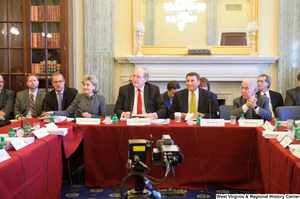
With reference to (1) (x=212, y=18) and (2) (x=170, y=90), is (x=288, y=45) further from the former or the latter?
(2) (x=170, y=90)

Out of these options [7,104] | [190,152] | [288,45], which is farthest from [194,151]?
[288,45]

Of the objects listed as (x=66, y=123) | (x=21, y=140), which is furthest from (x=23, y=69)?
(x=21, y=140)

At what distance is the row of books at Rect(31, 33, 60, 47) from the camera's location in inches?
218

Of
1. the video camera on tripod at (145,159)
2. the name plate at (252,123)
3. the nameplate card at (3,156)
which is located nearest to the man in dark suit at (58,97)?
the name plate at (252,123)

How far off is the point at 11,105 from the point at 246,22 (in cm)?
412

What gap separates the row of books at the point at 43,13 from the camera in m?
5.49

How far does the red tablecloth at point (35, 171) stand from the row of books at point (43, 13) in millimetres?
3392

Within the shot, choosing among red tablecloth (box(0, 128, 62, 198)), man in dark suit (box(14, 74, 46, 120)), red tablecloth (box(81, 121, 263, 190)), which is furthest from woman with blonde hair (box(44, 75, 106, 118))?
red tablecloth (box(0, 128, 62, 198))

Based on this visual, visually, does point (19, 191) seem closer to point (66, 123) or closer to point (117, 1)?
point (66, 123)

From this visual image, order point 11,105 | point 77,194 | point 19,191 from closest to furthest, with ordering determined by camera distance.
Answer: point 19,191 → point 77,194 → point 11,105

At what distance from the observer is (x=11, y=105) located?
4805 millimetres

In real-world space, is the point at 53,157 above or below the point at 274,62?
below

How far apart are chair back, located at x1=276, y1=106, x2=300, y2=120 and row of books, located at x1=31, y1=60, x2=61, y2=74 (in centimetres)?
373

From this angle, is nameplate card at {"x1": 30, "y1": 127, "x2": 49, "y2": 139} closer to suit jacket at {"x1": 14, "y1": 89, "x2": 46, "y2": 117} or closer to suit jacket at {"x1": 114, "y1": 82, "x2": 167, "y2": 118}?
suit jacket at {"x1": 114, "y1": 82, "x2": 167, "y2": 118}
